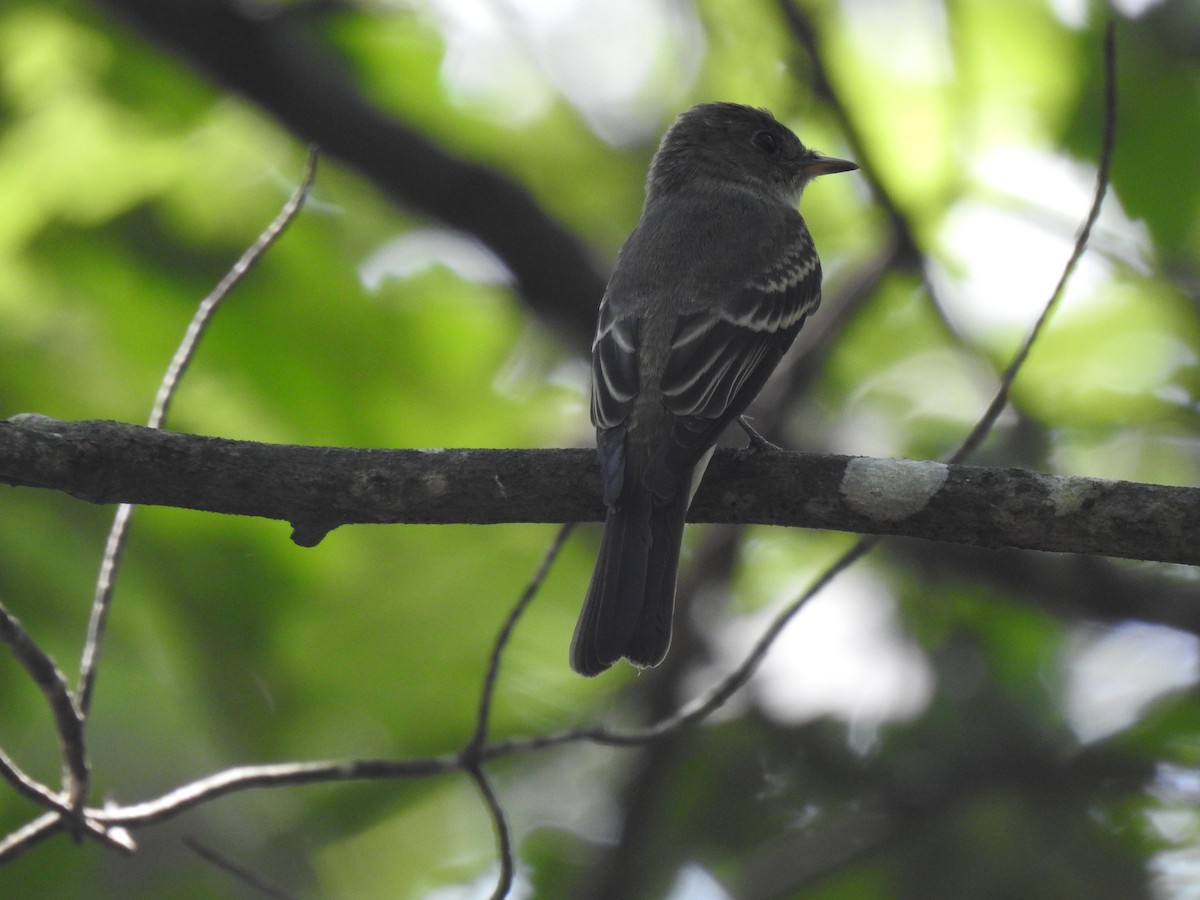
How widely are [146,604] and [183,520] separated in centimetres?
44

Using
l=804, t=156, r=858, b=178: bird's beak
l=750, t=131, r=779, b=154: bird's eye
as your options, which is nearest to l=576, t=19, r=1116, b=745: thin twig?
l=804, t=156, r=858, b=178: bird's beak

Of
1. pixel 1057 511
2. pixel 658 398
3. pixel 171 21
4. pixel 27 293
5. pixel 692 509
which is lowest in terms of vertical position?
pixel 1057 511

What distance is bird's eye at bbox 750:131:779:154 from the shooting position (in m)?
6.41

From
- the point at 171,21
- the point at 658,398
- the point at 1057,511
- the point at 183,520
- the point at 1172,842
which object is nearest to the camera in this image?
the point at 1057,511

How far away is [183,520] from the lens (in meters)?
5.97

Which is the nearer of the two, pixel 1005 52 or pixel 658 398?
pixel 658 398

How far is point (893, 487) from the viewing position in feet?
10.7

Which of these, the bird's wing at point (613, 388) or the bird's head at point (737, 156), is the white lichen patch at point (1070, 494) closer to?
the bird's wing at point (613, 388)

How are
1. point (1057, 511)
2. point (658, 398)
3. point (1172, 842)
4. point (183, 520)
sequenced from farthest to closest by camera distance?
point (183, 520) → point (1172, 842) → point (658, 398) → point (1057, 511)

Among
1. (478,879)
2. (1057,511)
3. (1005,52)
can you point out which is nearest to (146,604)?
(478,879)

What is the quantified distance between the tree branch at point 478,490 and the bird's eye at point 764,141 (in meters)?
3.36

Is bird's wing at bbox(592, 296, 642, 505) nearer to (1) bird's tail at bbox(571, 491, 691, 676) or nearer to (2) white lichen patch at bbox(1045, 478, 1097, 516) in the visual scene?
(1) bird's tail at bbox(571, 491, 691, 676)

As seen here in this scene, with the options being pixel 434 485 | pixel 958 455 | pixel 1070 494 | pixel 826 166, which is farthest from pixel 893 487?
pixel 826 166

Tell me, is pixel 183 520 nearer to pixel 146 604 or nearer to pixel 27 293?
pixel 146 604
